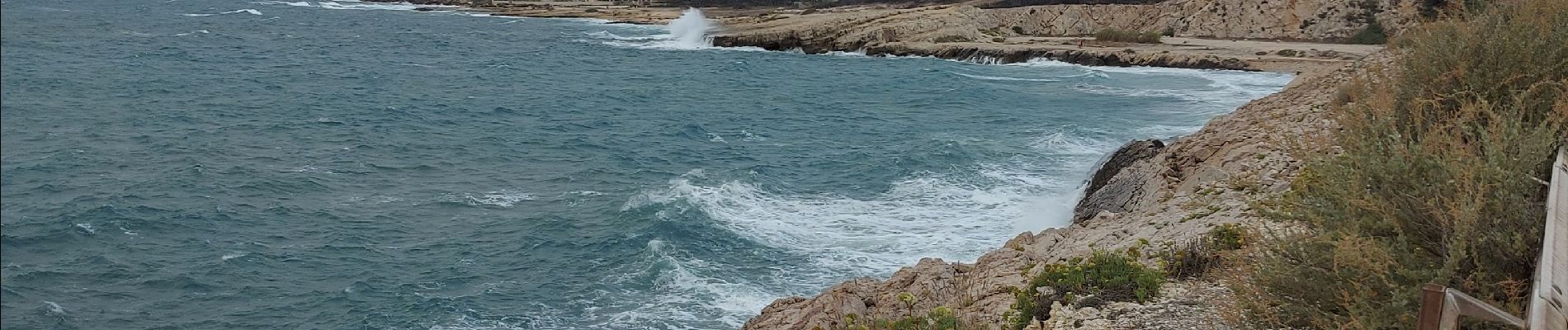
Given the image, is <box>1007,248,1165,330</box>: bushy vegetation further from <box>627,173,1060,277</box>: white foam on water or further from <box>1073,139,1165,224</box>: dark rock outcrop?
<box>1073,139,1165,224</box>: dark rock outcrop

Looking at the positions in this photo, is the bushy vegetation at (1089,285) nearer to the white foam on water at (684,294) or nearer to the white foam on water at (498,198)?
the white foam on water at (684,294)

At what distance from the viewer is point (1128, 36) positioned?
191 feet

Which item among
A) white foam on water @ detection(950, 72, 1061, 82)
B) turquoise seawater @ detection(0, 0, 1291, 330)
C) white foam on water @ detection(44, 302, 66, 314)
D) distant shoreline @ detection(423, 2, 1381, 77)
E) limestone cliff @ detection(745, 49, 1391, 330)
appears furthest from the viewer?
distant shoreline @ detection(423, 2, 1381, 77)

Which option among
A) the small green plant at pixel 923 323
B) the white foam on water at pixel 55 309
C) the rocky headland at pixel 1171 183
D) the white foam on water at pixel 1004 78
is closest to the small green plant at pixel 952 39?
the rocky headland at pixel 1171 183

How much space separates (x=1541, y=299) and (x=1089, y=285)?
15.6 ft

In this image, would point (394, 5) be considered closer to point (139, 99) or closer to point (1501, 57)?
point (139, 99)

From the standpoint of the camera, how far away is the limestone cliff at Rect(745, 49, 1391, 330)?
438 inches

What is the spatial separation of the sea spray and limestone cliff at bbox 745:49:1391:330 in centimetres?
4744

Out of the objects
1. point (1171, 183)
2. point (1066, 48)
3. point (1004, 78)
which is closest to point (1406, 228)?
point (1171, 183)

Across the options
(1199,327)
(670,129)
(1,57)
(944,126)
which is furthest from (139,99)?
(1,57)

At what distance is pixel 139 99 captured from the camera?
3644 centimetres

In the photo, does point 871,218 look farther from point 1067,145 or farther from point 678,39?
point 678,39

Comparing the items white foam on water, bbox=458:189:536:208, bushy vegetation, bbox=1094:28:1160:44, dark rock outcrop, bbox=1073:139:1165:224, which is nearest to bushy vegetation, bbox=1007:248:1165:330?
dark rock outcrop, bbox=1073:139:1165:224

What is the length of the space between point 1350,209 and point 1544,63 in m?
3.80
